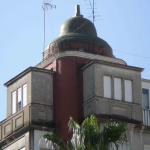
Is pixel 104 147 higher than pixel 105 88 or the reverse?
the reverse

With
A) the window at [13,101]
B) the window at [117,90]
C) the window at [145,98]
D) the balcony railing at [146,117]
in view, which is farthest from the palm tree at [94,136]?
the window at [13,101]

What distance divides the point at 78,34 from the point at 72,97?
4.94m

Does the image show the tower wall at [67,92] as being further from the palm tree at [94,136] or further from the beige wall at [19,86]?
the palm tree at [94,136]

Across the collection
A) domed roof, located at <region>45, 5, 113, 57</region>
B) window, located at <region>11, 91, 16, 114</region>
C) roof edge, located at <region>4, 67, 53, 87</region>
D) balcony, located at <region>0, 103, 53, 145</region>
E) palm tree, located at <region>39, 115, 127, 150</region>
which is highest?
domed roof, located at <region>45, 5, 113, 57</region>

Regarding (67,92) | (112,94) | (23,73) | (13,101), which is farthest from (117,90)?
(13,101)

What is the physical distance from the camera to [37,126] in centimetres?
3484

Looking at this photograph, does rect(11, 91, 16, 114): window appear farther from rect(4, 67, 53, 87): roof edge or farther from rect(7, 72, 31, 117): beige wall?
rect(4, 67, 53, 87): roof edge

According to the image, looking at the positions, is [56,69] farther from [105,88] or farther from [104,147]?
[104,147]

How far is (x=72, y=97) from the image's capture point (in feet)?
118

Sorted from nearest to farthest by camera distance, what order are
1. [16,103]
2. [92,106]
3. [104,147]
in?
[104,147]
[92,106]
[16,103]

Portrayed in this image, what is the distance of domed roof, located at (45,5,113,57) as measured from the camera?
3836 centimetres

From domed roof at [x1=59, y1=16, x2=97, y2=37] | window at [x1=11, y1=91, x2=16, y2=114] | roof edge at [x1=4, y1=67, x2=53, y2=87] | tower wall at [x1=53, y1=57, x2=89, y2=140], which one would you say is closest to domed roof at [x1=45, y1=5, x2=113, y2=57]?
domed roof at [x1=59, y1=16, x2=97, y2=37]

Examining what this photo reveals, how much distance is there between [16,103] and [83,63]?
4834 millimetres

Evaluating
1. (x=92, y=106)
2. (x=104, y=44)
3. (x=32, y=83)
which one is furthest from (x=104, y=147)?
(x=104, y=44)
